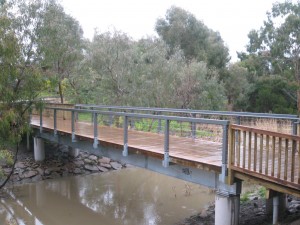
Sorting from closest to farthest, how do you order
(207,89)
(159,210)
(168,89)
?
(159,210) → (168,89) → (207,89)

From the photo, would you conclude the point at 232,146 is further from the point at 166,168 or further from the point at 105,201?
the point at 105,201

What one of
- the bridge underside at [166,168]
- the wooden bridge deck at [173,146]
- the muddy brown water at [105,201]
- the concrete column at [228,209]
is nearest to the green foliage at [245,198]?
the muddy brown water at [105,201]

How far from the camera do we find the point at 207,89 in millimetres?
21344

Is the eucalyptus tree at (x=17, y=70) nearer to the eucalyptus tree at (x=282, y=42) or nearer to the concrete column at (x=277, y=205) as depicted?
the concrete column at (x=277, y=205)

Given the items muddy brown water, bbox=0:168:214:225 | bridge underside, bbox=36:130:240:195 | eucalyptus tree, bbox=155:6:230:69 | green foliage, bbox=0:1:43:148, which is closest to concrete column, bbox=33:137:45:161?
muddy brown water, bbox=0:168:214:225

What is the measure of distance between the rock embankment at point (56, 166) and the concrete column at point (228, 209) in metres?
9.48

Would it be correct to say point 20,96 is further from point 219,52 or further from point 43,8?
point 219,52

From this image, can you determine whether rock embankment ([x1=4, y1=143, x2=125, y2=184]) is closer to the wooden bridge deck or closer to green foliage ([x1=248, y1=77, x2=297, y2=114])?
the wooden bridge deck

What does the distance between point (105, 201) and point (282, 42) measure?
22.0m

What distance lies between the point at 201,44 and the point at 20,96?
21.8 m

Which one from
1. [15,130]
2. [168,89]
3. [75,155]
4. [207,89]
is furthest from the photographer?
[207,89]

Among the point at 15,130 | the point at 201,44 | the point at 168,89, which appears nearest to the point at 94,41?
the point at 168,89

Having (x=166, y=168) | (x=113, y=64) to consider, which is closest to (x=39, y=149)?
(x=113, y=64)

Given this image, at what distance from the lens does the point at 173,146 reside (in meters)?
8.46
